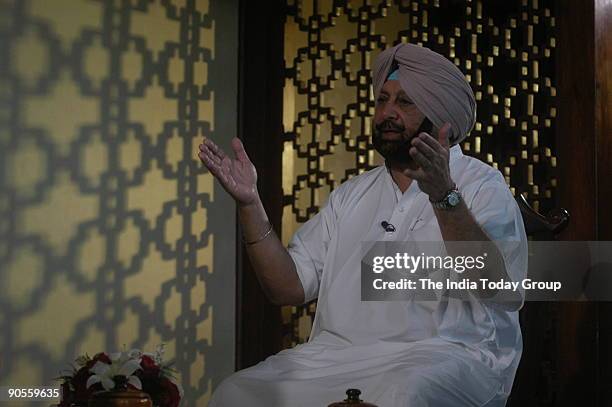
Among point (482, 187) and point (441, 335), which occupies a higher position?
point (482, 187)

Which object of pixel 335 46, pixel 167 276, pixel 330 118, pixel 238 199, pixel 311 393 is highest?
pixel 335 46

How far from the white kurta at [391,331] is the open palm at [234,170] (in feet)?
1.05

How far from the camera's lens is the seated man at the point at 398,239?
2730 mm

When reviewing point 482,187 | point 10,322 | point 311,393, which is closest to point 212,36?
point 10,322

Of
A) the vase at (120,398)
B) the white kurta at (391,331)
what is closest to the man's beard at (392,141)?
the white kurta at (391,331)

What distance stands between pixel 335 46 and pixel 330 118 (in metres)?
0.42

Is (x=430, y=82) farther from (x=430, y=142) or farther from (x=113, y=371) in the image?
(x=113, y=371)

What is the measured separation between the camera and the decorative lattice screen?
3922mm


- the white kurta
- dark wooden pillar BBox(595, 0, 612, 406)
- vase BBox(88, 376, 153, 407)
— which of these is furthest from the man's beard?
vase BBox(88, 376, 153, 407)

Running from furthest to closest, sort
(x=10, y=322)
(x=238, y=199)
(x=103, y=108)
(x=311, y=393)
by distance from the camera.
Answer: (x=103, y=108)
(x=10, y=322)
(x=238, y=199)
(x=311, y=393)

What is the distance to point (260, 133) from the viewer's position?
4.25m

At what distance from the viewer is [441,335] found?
2852 mm

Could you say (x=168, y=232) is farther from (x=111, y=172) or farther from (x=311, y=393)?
(x=311, y=393)

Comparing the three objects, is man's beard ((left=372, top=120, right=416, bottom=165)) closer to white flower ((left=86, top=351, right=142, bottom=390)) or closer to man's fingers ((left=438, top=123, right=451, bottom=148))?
man's fingers ((left=438, top=123, right=451, bottom=148))
